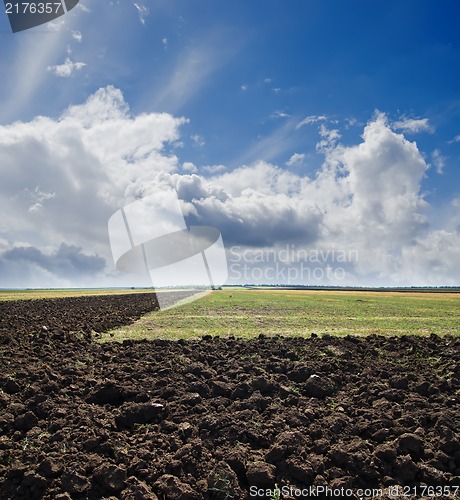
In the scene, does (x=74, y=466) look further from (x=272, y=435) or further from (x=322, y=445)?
(x=322, y=445)

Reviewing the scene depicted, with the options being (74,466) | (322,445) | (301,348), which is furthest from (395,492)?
(301,348)

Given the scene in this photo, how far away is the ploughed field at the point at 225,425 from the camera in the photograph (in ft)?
17.2

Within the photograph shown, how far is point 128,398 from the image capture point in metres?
7.88

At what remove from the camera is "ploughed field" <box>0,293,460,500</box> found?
5.23 meters

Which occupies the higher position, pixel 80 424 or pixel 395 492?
pixel 80 424

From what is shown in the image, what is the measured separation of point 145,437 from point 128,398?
1715mm

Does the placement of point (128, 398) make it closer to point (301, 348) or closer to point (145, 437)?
point (145, 437)

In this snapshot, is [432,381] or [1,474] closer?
[1,474]

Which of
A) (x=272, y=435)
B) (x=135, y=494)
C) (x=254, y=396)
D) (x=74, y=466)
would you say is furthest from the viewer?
(x=254, y=396)

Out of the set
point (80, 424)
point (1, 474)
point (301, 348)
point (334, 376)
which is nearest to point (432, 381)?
point (334, 376)

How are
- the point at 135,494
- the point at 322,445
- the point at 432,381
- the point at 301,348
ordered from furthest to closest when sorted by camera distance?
the point at 301,348
the point at 432,381
the point at 322,445
the point at 135,494

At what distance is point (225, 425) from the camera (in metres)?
6.57

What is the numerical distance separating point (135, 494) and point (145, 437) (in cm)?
142

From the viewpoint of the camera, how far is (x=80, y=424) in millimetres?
6594
